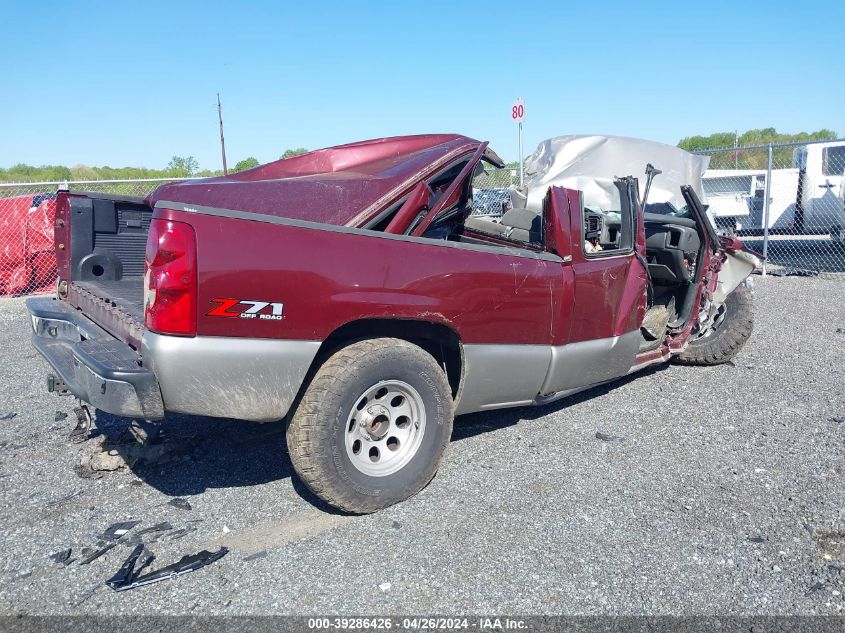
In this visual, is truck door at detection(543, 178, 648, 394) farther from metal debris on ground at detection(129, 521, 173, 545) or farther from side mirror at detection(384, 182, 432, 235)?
metal debris on ground at detection(129, 521, 173, 545)

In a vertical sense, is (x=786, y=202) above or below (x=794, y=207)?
above

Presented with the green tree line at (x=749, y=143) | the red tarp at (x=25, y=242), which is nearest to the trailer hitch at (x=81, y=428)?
the red tarp at (x=25, y=242)

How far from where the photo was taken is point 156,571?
3.00 meters

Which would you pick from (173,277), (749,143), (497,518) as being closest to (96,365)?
(173,277)

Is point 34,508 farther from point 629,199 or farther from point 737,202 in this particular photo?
point 737,202

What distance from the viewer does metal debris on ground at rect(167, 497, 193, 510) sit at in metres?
A: 3.61

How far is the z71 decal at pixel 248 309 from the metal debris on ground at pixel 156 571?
108 centimetres

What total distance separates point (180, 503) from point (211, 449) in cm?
75

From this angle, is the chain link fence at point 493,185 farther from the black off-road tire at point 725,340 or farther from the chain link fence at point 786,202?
the black off-road tire at point 725,340

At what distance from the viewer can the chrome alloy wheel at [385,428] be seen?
11.3 ft

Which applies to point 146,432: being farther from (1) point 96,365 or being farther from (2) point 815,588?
(2) point 815,588

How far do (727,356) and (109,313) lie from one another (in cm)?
515

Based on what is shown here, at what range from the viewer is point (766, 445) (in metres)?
4.44

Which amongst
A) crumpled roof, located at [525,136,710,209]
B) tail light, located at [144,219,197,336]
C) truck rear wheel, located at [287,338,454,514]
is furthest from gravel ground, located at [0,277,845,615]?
crumpled roof, located at [525,136,710,209]
